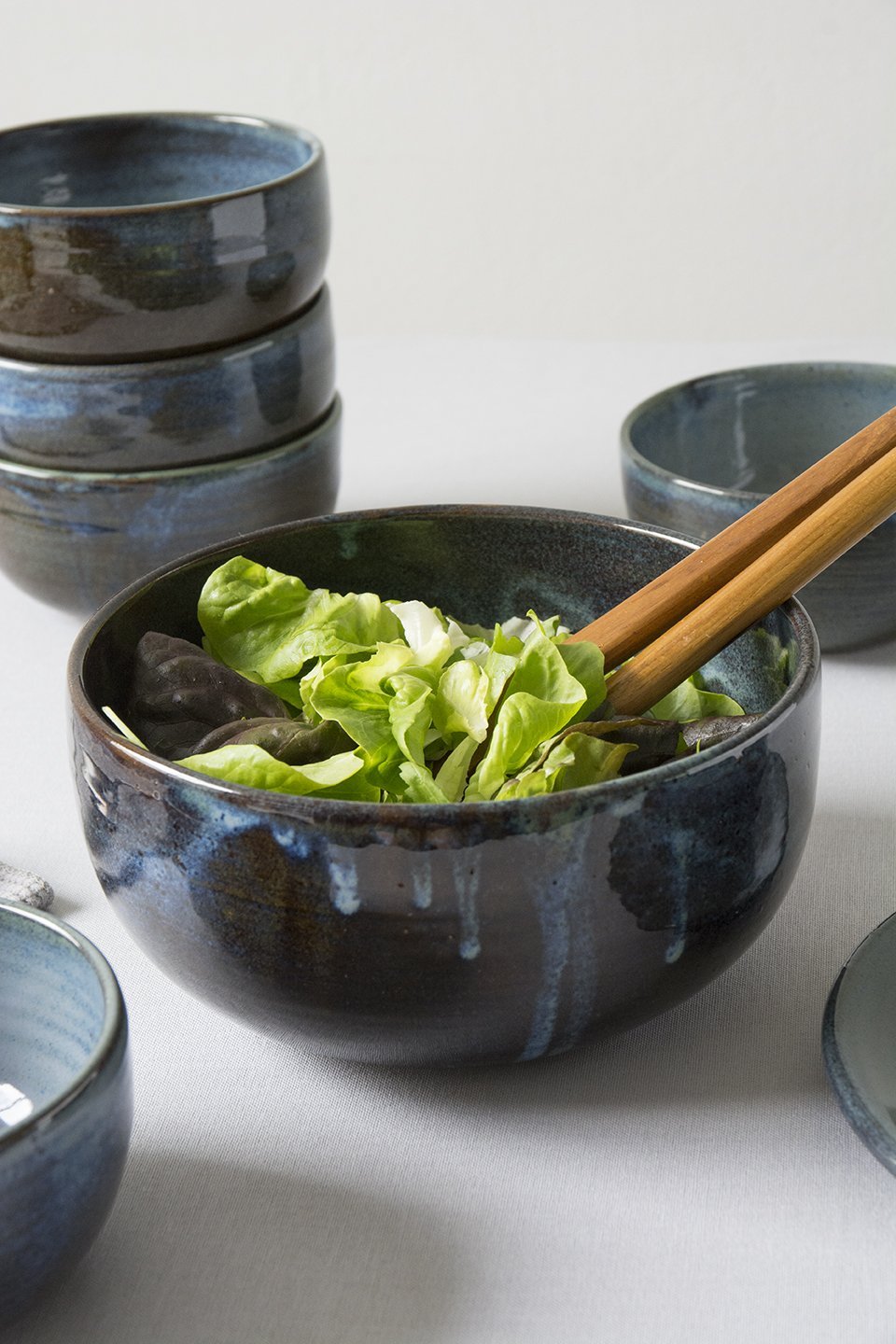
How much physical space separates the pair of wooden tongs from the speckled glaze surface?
178 mm

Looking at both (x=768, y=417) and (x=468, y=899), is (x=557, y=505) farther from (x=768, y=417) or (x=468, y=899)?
(x=468, y=899)

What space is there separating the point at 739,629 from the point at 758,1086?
24 centimetres

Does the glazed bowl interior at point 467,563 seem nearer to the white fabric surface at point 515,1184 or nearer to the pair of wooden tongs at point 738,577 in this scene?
the pair of wooden tongs at point 738,577

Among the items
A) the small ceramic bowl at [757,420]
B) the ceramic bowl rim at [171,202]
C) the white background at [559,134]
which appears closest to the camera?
the ceramic bowl rim at [171,202]

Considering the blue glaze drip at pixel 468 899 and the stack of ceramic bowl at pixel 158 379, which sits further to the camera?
the stack of ceramic bowl at pixel 158 379

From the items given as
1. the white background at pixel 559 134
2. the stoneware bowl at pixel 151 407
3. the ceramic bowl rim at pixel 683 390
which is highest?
the stoneware bowl at pixel 151 407

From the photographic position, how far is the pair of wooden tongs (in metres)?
0.89

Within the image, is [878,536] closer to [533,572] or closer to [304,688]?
[533,572]

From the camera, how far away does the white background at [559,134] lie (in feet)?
8.48

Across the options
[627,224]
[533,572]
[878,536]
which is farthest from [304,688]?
[627,224]

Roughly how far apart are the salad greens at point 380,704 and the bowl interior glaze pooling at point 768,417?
499 mm

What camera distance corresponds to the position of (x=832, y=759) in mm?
1120

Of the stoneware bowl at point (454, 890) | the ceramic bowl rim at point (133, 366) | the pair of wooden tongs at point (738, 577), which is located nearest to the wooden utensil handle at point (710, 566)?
the pair of wooden tongs at point (738, 577)

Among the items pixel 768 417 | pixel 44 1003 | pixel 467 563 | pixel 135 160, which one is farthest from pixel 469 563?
pixel 135 160
